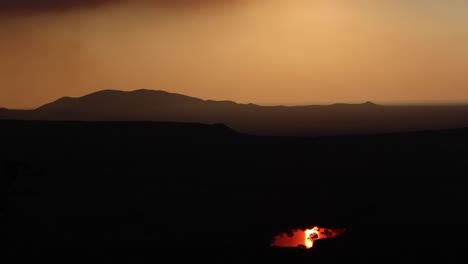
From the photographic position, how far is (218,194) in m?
40.2

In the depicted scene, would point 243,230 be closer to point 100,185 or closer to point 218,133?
point 100,185

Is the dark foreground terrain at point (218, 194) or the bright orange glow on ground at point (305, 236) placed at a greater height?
the dark foreground terrain at point (218, 194)

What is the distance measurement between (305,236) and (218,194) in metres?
11.3

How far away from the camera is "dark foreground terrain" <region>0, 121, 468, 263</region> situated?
2723 centimetres

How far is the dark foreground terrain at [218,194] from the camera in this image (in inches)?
1072

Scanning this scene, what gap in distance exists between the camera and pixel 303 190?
138 feet

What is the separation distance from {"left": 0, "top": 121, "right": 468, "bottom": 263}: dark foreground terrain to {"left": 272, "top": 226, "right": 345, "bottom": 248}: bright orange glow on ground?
70 cm

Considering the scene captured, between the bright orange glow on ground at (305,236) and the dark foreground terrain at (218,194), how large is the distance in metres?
0.70

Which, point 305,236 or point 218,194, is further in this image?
point 218,194

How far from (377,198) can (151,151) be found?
79.5 feet

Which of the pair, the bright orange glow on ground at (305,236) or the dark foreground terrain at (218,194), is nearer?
the dark foreground terrain at (218,194)

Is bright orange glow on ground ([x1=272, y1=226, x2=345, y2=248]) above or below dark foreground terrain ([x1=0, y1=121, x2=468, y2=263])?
below

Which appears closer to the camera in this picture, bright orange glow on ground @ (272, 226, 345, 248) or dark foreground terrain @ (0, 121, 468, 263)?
dark foreground terrain @ (0, 121, 468, 263)

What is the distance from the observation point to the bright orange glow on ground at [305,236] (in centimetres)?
2828
